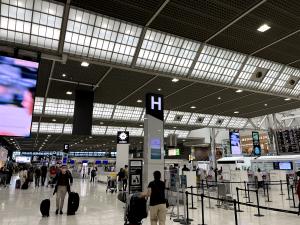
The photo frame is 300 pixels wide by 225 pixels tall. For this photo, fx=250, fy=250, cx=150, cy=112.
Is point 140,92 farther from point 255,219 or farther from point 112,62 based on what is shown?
point 255,219

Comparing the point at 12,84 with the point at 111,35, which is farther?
the point at 111,35

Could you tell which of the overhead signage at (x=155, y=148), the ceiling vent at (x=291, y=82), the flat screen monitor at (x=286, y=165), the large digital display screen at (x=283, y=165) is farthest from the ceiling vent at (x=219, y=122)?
the overhead signage at (x=155, y=148)

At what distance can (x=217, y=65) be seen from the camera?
16.0 metres

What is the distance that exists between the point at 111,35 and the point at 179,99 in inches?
432

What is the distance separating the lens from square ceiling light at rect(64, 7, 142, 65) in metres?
11.5

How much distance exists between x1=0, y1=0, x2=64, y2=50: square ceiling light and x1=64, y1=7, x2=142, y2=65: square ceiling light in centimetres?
62

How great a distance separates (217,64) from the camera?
15922 millimetres

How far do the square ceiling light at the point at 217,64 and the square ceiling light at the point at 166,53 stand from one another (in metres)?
0.78

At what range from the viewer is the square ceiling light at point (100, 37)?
11492mm

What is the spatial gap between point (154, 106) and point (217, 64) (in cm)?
676

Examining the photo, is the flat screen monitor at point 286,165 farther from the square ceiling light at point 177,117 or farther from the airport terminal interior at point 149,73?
the square ceiling light at point 177,117

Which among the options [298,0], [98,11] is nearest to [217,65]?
[298,0]

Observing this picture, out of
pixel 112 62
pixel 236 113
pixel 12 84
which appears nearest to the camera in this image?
pixel 12 84

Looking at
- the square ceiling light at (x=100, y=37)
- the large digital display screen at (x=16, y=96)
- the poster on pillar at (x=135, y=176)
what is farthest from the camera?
the square ceiling light at (x=100, y=37)
